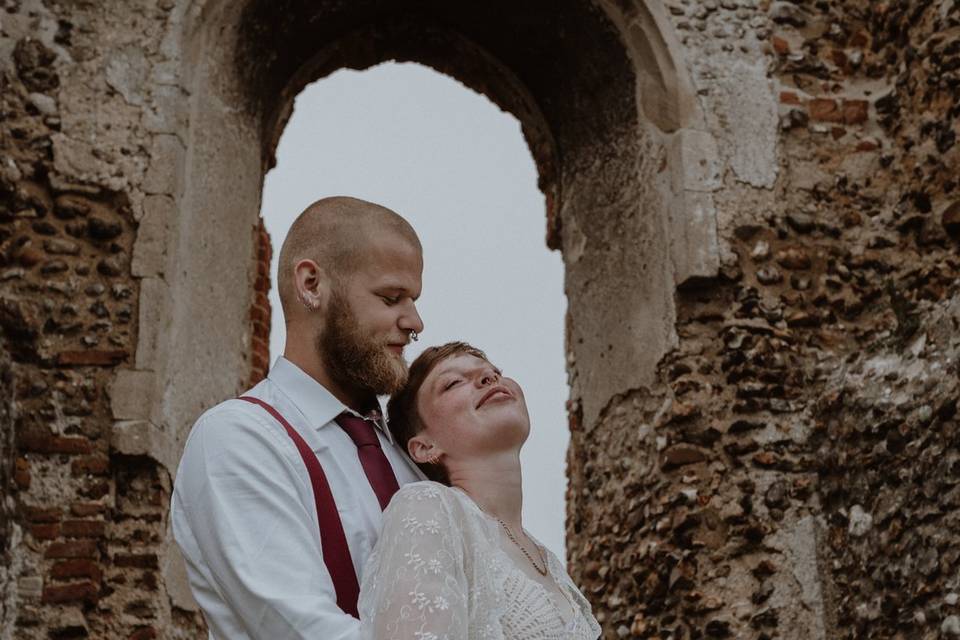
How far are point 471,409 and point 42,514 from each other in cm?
243

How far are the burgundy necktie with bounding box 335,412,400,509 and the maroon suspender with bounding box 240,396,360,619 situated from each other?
0.55 feet

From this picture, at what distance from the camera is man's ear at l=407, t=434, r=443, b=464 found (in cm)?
283

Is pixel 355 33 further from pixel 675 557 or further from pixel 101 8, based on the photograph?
pixel 675 557

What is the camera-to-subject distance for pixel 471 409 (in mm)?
2840

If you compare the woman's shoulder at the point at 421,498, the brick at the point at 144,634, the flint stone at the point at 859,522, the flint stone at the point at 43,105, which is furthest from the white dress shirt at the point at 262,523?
the flint stone at the point at 43,105

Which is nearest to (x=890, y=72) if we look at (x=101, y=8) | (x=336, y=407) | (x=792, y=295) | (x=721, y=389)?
(x=792, y=295)

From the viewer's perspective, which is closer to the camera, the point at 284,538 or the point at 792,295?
the point at 284,538

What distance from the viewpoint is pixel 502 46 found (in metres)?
6.30

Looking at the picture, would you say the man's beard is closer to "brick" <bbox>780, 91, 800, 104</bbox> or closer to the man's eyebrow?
the man's eyebrow

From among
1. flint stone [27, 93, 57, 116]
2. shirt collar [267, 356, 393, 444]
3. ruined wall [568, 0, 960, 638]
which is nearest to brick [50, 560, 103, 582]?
flint stone [27, 93, 57, 116]

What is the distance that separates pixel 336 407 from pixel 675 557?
257 cm

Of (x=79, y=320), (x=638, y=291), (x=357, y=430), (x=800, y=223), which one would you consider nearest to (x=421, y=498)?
(x=357, y=430)

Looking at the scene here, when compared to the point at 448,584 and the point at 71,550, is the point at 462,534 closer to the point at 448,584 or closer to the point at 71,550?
the point at 448,584

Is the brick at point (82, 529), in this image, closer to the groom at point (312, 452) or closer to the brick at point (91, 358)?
the brick at point (91, 358)
